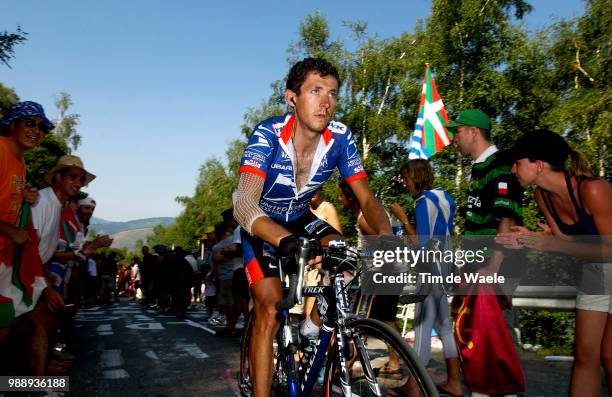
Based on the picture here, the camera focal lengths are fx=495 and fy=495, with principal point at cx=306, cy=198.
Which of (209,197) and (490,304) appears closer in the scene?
(490,304)

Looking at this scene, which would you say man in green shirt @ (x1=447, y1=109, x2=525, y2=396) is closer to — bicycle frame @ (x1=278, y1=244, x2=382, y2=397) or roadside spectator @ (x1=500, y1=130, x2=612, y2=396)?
roadside spectator @ (x1=500, y1=130, x2=612, y2=396)

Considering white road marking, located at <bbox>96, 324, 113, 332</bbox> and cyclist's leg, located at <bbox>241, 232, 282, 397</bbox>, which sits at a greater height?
cyclist's leg, located at <bbox>241, 232, 282, 397</bbox>

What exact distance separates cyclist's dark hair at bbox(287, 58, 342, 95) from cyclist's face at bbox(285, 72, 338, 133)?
3 centimetres

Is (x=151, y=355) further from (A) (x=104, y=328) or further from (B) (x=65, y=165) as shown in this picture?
(A) (x=104, y=328)

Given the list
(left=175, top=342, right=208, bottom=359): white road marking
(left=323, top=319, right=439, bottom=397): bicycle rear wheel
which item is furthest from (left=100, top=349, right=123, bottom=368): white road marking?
(left=323, top=319, right=439, bottom=397): bicycle rear wheel

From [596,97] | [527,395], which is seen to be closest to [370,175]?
[596,97]

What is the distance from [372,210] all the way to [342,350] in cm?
104

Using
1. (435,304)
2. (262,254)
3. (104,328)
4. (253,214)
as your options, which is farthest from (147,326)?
(253,214)

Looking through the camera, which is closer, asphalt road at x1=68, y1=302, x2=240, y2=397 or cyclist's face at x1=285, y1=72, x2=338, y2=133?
cyclist's face at x1=285, y1=72, x2=338, y2=133

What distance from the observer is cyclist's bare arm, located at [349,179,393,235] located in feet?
10.3

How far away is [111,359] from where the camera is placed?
249 inches

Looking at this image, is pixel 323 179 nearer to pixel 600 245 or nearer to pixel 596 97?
pixel 600 245

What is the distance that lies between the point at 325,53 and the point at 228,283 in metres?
26.8

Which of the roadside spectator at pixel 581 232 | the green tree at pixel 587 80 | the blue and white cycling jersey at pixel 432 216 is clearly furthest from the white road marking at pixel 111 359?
the green tree at pixel 587 80
